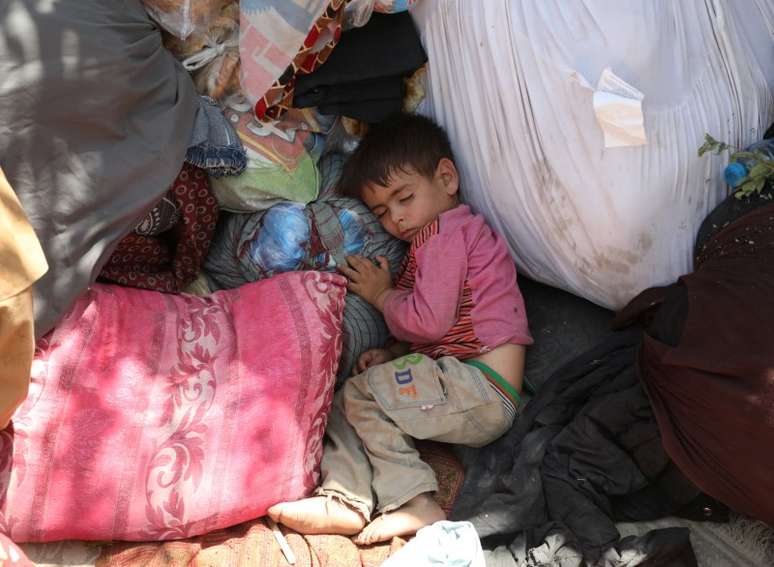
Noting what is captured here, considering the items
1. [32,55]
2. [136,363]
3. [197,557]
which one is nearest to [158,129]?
[32,55]

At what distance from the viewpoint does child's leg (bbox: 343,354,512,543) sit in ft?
6.95

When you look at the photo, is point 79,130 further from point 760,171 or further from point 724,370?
point 760,171

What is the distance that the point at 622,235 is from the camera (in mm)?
2254

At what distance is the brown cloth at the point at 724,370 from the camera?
1783 mm

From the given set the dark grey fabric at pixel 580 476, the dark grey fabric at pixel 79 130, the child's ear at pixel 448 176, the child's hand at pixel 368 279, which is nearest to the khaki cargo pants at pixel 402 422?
the dark grey fabric at pixel 580 476

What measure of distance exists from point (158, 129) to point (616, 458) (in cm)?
139

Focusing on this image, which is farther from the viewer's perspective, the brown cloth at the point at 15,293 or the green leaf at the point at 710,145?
the green leaf at the point at 710,145

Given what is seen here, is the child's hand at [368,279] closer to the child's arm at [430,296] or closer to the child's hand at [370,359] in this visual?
the child's arm at [430,296]

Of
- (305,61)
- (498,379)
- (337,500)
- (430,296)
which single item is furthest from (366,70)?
(337,500)

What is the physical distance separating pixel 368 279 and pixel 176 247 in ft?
1.83

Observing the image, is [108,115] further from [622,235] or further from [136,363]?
[622,235]

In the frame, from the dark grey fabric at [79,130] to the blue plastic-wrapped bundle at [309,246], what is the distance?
1.21ft

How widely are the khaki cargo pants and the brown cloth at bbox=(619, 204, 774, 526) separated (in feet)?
1.44

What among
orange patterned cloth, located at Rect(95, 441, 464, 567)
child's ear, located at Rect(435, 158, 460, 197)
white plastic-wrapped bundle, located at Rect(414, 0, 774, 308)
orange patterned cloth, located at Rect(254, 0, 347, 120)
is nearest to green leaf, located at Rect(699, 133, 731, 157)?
white plastic-wrapped bundle, located at Rect(414, 0, 774, 308)
